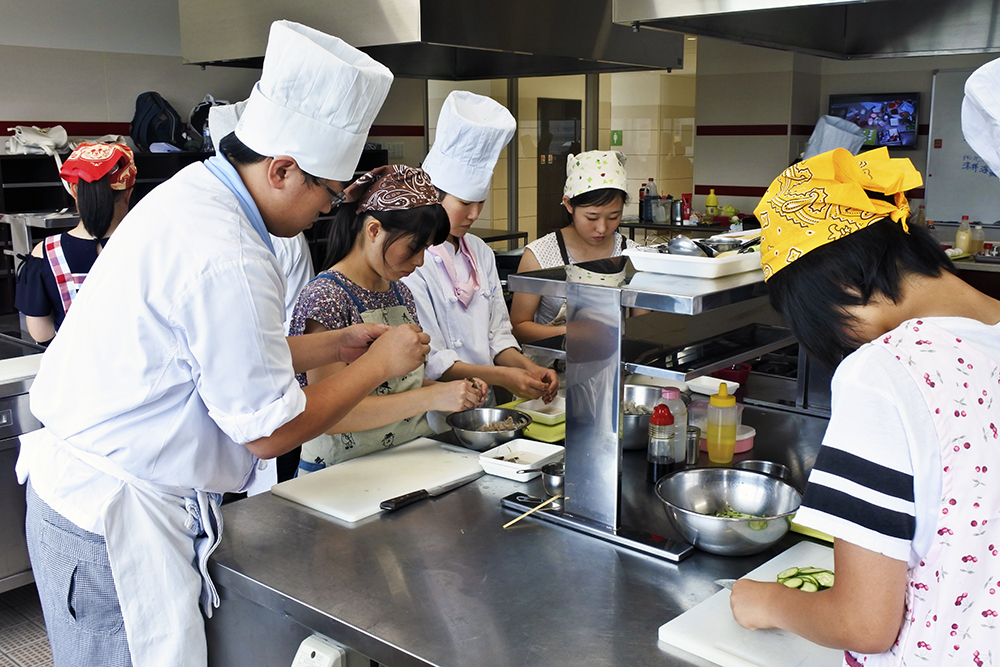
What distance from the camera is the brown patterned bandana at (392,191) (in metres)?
2.14

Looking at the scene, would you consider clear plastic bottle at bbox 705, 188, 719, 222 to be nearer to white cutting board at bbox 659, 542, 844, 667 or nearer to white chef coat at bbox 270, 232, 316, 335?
white chef coat at bbox 270, 232, 316, 335

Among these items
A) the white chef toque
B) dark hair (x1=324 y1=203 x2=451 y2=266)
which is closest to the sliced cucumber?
dark hair (x1=324 y1=203 x2=451 y2=266)

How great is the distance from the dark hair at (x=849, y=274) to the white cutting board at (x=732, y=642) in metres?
0.43

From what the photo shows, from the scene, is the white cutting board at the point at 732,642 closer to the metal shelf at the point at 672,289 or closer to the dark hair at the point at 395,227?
the metal shelf at the point at 672,289

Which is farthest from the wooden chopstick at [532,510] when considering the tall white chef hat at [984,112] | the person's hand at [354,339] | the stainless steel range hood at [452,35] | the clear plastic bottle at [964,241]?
the clear plastic bottle at [964,241]

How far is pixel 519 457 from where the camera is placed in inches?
77.3

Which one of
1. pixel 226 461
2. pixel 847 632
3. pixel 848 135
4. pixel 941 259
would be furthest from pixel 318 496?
pixel 848 135

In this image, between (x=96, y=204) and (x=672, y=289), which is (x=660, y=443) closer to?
(x=672, y=289)

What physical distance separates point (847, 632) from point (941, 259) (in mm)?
480

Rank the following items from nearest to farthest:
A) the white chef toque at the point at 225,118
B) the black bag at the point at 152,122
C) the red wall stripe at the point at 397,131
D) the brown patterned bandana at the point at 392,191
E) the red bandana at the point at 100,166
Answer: the brown patterned bandana at the point at 392,191
the red bandana at the point at 100,166
the white chef toque at the point at 225,118
the black bag at the point at 152,122
the red wall stripe at the point at 397,131

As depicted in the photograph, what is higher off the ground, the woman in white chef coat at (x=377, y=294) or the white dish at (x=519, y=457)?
the woman in white chef coat at (x=377, y=294)

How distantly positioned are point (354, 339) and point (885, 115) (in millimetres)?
6401

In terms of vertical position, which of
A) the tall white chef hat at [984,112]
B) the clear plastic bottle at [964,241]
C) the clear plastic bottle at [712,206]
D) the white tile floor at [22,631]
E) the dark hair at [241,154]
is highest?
the tall white chef hat at [984,112]

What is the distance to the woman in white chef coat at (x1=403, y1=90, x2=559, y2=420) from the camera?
2.74 metres
